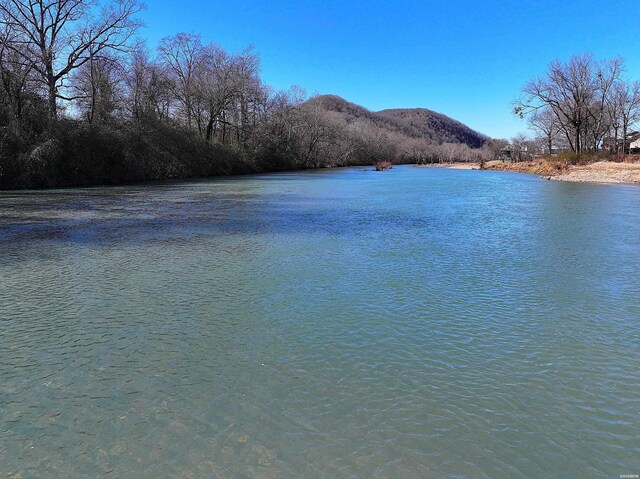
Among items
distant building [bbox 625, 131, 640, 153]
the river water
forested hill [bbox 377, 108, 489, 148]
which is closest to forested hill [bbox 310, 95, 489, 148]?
forested hill [bbox 377, 108, 489, 148]

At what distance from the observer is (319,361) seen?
377cm

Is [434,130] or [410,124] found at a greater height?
[410,124]

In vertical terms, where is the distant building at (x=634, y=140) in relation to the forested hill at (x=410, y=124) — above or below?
below

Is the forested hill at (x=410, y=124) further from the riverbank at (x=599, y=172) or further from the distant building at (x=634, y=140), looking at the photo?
the riverbank at (x=599, y=172)

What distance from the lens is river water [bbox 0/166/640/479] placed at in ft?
8.41

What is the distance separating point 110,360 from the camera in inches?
147

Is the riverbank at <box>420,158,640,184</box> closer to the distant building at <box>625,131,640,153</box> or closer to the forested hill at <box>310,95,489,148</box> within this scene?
the distant building at <box>625,131,640,153</box>

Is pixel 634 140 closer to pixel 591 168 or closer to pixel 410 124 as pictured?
pixel 591 168

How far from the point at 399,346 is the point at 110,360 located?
268cm

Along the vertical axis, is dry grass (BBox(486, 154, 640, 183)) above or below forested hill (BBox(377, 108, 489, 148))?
below

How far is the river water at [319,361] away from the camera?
2564 mm

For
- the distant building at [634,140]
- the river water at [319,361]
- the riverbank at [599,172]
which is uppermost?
the distant building at [634,140]

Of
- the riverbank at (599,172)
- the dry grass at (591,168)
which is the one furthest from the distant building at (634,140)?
the riverbank at (599,172)

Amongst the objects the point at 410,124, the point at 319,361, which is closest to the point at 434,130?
the point at 410,124
